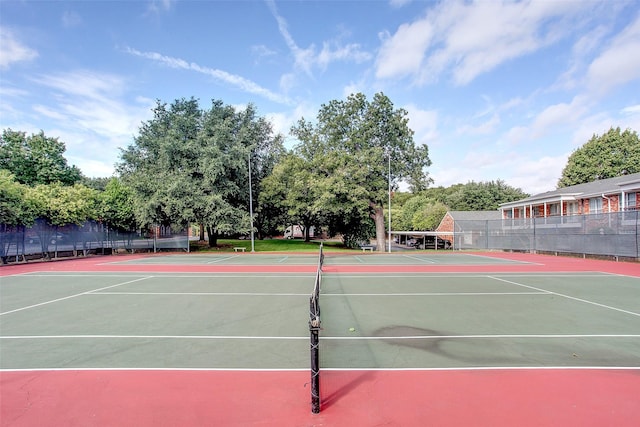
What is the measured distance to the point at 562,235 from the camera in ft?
93.6

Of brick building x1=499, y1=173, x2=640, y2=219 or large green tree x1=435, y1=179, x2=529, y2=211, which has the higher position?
large green tree x1=435, y1=179, x2=529, y2=211

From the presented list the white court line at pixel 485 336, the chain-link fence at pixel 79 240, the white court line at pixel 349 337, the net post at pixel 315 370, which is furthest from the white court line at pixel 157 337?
the chain-link fence at pixel 79 240

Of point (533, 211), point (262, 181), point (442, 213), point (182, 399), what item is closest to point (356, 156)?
point (262, 181)

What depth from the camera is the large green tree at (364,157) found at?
33.7m

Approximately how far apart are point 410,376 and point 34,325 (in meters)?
9.02

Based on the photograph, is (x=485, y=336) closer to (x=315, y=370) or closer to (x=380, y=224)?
(x=315, y=370)

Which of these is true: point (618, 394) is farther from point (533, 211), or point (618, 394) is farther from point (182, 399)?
point (533, 211)

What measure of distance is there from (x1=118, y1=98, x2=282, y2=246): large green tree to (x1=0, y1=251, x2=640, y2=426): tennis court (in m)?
21.7

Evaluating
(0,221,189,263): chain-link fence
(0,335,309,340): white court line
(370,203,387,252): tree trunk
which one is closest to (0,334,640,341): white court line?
(0,335,309,340): white court line

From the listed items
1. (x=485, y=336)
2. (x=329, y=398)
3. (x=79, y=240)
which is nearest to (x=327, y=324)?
(x=485, y=336)

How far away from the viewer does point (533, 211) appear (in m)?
43.1

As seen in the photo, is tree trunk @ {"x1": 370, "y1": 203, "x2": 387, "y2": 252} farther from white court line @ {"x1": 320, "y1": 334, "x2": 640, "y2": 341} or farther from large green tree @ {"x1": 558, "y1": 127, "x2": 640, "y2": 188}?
large green tree @ {"x1": 558, "y1": 127, "x2": 640, "y2": 188}

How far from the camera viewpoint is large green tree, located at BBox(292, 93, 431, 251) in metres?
33.7

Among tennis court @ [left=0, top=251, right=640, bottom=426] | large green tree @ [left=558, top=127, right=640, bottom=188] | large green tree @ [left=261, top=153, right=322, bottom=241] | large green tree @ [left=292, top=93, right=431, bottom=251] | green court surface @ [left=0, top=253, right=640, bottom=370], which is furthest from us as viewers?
large green tree @ [left=558, top=127, right=640, bottom=188]
